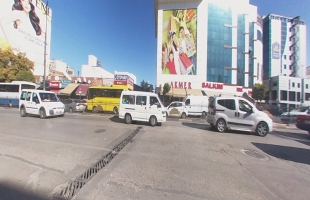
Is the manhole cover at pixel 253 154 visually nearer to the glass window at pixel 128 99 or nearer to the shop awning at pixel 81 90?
the glass window at pixel 128 99

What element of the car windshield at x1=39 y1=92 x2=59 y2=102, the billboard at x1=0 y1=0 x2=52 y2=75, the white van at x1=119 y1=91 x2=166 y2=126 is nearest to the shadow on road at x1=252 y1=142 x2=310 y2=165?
the white van at x1=119 y1=91 x2=166 y2=126

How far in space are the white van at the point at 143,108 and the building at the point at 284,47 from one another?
3101 inches

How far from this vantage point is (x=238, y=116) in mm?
8742

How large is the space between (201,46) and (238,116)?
24882 millimetres

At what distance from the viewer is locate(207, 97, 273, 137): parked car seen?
8500mm

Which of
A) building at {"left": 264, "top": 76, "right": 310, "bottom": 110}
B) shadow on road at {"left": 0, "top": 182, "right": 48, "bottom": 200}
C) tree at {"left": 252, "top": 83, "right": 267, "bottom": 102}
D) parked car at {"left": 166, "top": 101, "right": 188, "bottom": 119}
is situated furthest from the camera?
building at {"left": 264, "top": 76, "right": 310, "bottom": 110}

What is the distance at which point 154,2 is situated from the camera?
32500 mm

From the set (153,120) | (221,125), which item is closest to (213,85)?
(221,125)

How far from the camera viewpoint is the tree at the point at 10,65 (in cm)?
2480

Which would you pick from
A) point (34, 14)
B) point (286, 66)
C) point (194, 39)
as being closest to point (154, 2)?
point (194, 39)

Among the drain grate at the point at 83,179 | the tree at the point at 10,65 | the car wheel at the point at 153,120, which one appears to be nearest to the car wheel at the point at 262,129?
the car wheel at the point at 153,120

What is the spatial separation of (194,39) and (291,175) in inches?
1202

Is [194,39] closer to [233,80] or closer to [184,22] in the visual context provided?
[184,22]

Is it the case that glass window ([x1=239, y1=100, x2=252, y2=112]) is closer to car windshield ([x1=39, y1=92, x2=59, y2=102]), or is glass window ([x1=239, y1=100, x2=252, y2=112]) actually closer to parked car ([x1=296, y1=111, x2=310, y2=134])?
parked car ([x1=296, y1=111, x2=310, y2=134])
